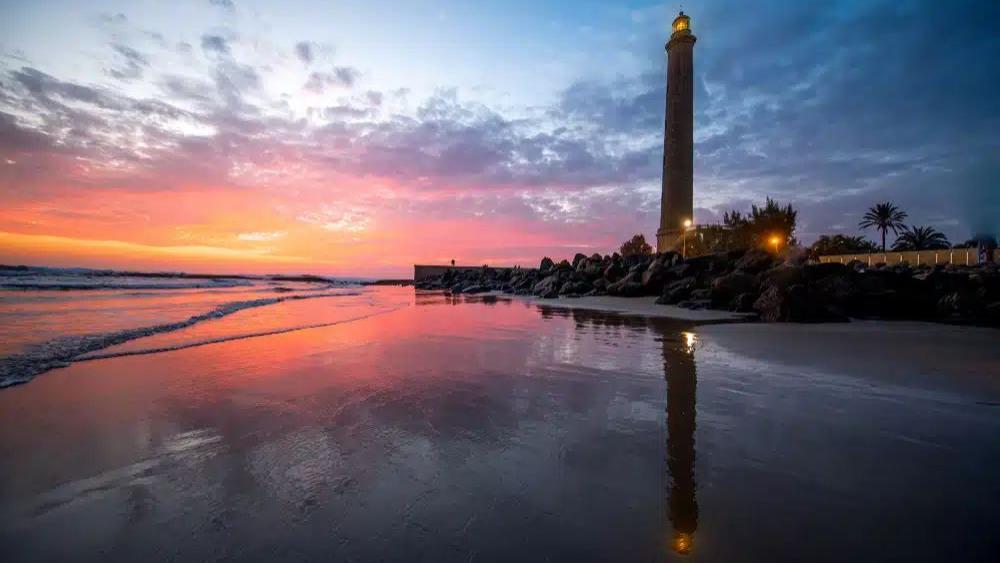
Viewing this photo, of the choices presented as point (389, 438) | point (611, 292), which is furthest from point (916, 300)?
point (389, 438)

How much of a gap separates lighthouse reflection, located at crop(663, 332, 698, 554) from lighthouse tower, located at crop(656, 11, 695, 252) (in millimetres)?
32738

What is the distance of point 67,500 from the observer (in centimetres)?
212

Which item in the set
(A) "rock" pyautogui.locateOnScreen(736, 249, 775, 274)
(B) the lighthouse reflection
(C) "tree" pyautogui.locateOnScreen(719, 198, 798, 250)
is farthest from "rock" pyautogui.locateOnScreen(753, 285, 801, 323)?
(C) "tree" pyautogui.locateOnScreen(719, 198, 798, 250)

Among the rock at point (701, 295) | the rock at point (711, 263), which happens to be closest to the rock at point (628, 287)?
the rock at point (711, 263)

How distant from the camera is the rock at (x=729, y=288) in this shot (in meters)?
12.6

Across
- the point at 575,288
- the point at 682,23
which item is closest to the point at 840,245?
the point at 682,23

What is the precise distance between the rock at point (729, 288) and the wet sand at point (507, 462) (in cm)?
764

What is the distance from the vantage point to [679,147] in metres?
35.0

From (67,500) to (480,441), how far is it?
Result: 2150 millimetres

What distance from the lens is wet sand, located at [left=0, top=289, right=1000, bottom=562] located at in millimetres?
1718

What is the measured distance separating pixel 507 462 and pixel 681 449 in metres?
1.09

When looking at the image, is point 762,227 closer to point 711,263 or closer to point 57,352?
point 711,263

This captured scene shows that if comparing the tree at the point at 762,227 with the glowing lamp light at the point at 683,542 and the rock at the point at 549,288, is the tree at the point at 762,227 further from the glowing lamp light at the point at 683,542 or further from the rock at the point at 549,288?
the glowing lamp light at the point at 683,542

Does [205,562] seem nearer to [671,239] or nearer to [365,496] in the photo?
[365,496]
